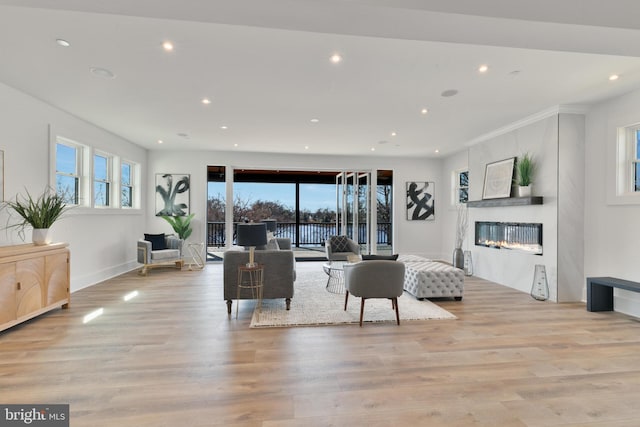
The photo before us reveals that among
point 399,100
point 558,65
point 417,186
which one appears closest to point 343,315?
point 399,100

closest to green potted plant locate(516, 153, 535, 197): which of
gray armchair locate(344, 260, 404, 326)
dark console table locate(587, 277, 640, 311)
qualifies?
dark console table locate(587, 277, 640, 311)

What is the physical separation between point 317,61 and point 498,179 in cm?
434

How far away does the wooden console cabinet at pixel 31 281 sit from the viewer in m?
3.17

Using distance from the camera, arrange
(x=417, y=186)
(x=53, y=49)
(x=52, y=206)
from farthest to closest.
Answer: (x=417, y=186) < (x=52, y=206) < (x=53, y=49)

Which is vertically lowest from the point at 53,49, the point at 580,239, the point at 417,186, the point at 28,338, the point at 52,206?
the point at 28,338

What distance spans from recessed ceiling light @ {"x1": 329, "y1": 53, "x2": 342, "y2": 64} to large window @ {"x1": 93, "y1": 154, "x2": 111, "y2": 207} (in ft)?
16.6

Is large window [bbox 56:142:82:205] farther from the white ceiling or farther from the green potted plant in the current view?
the green potted plant

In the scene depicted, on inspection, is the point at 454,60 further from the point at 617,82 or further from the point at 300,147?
the point at 300,147

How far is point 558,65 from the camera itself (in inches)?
124

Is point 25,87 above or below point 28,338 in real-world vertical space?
above

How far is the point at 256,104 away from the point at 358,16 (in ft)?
8.62

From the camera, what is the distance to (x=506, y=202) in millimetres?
5238

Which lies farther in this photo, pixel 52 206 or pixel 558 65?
pixel 52 206

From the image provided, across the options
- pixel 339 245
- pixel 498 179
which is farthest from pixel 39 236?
pixel 498 179
